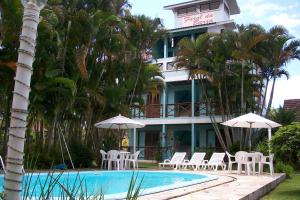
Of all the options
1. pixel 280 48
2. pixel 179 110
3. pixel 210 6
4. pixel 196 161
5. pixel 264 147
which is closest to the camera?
pixel 264 147

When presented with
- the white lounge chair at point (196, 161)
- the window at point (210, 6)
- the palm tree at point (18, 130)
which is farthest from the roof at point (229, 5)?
the palm tree at point (18, 130)

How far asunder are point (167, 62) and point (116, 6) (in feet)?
28.4

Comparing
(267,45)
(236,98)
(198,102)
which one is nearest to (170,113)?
(198,102)

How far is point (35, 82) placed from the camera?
15031 millimetres

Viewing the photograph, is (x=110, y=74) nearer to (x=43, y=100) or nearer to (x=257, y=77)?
(x=43, y=100)

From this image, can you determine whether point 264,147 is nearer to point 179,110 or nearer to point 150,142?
point 179,110

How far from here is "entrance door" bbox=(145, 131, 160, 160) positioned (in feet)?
91.7

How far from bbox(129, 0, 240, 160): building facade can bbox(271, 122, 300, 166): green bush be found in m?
14.7

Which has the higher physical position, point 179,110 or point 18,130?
point 179,110

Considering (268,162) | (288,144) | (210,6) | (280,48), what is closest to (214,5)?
(210,6)

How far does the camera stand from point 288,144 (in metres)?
9.39

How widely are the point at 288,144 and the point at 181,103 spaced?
1692cm

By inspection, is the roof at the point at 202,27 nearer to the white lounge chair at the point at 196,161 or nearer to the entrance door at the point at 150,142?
the entrance door at the point at 150,142

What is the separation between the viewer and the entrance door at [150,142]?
2796 centimetres
